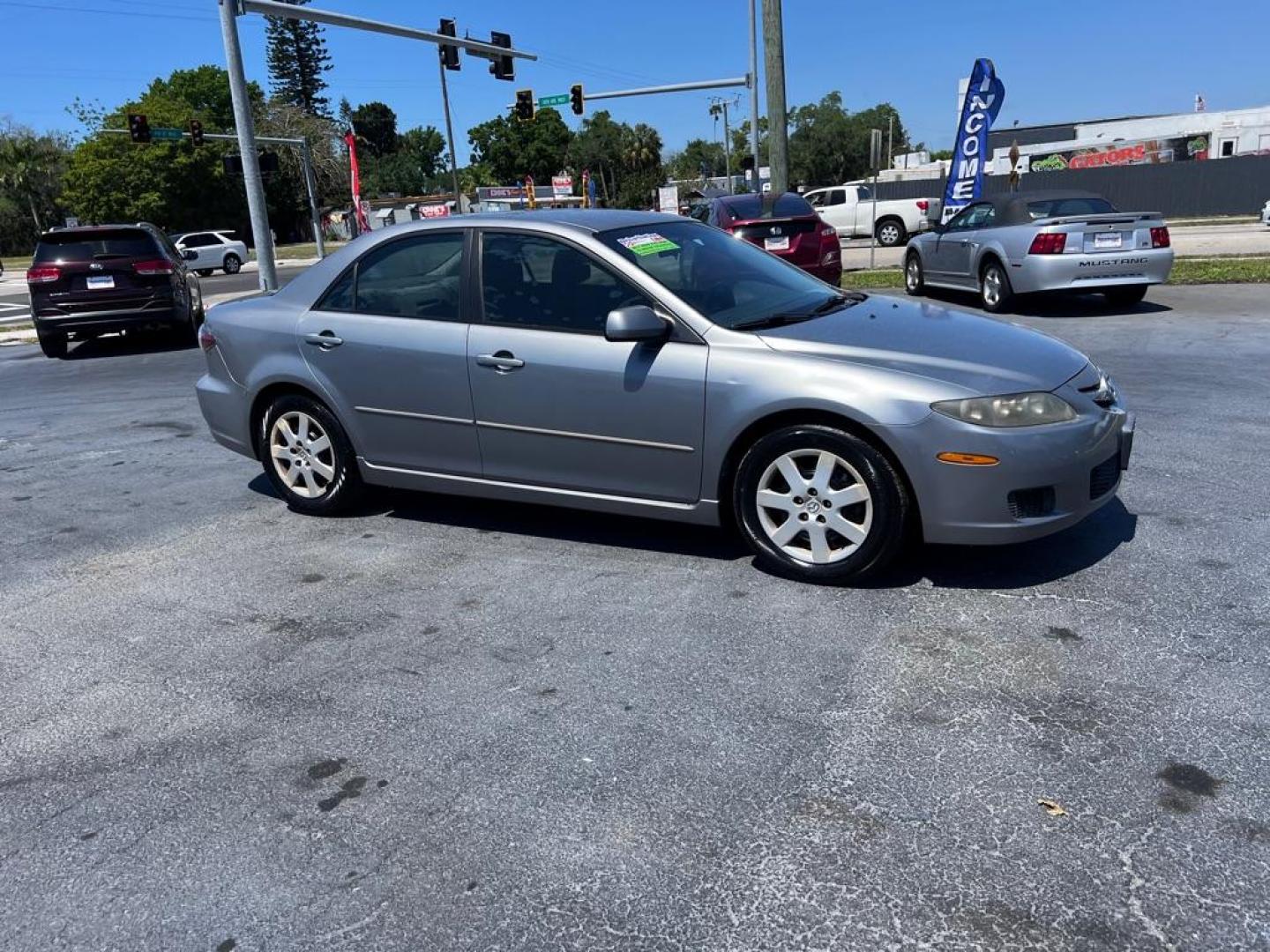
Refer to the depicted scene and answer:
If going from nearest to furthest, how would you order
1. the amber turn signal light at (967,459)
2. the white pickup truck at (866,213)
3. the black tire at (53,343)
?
the amber turn signal light at (967,459)
the black tire at (53,343)
the white pickup truck at (866,213)

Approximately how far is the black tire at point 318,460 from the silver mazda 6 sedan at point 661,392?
0.04 ft

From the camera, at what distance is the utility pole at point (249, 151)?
17.8 m

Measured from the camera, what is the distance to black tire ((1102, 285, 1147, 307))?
39.2 ft

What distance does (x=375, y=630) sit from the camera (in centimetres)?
412

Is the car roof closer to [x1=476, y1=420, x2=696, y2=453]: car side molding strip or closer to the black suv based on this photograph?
[x1=476, y1=420, x2=696, y2=453]: car side molding strip

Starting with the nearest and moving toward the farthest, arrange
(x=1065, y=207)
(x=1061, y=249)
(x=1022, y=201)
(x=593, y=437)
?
(x=593, y=437) < (x=1061, y=249) < (x=1065, y=207) < (x=1022, y=201)

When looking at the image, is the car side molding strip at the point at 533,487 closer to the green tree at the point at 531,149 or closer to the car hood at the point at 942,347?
the car hood at the point at 942,347

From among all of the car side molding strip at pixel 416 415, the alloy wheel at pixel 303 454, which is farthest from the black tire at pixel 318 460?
the car side molding strip at pixel 416 415

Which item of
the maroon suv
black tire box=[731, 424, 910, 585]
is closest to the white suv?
the maroon suv

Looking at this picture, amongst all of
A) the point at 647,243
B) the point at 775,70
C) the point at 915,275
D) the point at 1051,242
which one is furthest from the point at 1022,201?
the point at 647,243

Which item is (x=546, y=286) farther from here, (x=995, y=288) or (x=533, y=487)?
(x=995, y=288)

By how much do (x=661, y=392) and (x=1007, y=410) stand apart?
4.61 feet

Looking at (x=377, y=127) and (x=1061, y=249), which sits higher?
(x=377, y=127)

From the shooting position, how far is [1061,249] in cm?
1120
